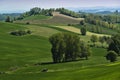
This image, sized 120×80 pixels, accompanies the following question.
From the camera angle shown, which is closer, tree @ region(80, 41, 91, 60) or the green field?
the green field

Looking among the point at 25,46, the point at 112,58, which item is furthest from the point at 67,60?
the point at 25,46

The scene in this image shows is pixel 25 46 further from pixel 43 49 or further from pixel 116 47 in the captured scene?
pixel 116 47

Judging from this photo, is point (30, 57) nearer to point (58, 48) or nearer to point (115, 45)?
point (58, 48)

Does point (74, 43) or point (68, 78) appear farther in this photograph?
point (74, 43)

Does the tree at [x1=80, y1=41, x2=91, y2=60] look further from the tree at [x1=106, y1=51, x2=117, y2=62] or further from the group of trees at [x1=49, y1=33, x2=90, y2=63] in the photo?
the tree at [x1=106, y1=51, x2=117, y2=62]

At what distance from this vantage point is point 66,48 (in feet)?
461

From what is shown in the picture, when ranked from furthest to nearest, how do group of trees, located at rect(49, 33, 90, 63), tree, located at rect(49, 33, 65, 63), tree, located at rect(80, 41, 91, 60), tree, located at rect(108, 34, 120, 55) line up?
tree, located at rect(108, 34, 120, 55) → tree, located at rect(80, 41, 91, 60) → group of trees, located at rect(49, 33, 90, 63) → tree, located at rect(49, 33, 65, 63)

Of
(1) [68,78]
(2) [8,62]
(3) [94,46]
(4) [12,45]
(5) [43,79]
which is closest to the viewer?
(1) [68,78]

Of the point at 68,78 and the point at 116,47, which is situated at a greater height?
the point at 68,78

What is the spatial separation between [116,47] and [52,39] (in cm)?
3497

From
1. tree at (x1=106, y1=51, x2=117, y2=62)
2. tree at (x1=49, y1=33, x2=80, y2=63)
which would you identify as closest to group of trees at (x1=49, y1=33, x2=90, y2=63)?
tree at (x1=49, y1=33, x2=80, y2=63)

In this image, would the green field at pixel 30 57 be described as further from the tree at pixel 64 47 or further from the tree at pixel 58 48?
the tree at pixel 64 47

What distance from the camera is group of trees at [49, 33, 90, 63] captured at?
137750mm

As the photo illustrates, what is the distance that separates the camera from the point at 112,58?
12638cm
